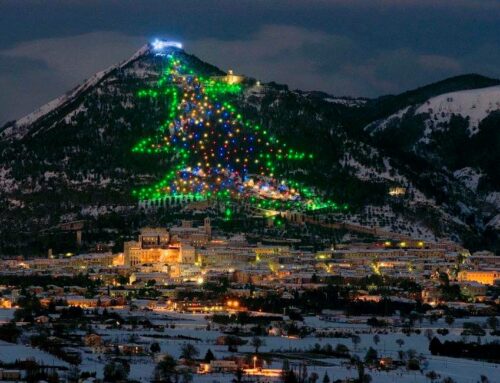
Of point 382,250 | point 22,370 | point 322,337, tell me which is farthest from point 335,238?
point 22,370

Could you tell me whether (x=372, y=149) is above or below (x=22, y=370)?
above

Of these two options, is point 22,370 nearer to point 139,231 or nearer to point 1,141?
point 139,231

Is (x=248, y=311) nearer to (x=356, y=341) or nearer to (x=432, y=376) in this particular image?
(x=356, y=341)

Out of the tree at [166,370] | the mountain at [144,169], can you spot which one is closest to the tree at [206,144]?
the mountain at [144,169]

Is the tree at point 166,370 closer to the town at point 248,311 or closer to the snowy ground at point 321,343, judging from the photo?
the town at point 248,311

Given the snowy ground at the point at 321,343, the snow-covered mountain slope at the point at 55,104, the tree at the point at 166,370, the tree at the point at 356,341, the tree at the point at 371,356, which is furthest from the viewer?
the snow-covered mountain slope at the point at 55,104

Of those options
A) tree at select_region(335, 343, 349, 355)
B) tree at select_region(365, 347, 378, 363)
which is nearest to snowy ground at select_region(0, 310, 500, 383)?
tree at select_region(365, 347, 378, 363)
